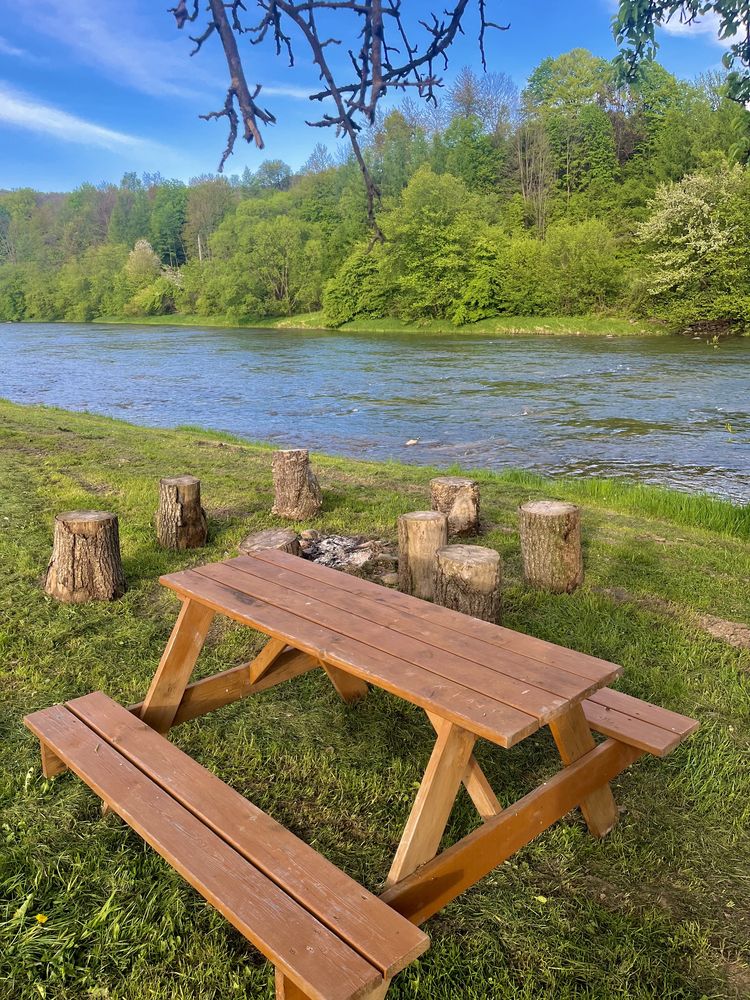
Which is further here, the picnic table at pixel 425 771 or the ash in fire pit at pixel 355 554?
the ash in fire pit at pixel 355 554

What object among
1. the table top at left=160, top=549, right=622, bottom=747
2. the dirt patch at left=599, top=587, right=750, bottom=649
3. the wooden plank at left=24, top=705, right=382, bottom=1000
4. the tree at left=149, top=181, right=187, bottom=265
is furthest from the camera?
the tree at left=149, top=181, right=187, bottom=265

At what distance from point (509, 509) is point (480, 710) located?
17.7 ft

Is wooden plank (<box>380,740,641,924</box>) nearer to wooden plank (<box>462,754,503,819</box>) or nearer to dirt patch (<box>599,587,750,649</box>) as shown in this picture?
wooden plank (<box>462,754,503,819</box>)

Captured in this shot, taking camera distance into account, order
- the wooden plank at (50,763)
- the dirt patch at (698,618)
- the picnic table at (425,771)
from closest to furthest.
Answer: the picnic table at (425,771) < the wooden plank at (50,763) < the dirt patch at (698,618)

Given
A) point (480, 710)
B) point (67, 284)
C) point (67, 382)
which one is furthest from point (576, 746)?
point (67, 284)

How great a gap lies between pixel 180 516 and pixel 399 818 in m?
3.57

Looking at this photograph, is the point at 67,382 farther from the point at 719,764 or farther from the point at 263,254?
the point at 263,254

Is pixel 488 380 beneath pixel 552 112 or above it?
beneath

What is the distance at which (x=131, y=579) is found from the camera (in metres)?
5.30

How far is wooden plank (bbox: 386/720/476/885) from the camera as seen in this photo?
210cm

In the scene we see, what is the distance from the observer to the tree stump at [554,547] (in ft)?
16.2

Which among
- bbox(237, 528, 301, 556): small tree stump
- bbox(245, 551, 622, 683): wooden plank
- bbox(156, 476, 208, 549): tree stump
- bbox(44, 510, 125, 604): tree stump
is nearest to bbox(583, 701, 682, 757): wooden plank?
bbox(245, 551, 622, 683): wooden plank

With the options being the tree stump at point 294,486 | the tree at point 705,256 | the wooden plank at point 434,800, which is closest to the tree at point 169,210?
the tree at point 705,256

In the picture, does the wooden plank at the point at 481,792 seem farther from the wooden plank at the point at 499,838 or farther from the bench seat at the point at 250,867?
the bench seat at the point at 250,867
